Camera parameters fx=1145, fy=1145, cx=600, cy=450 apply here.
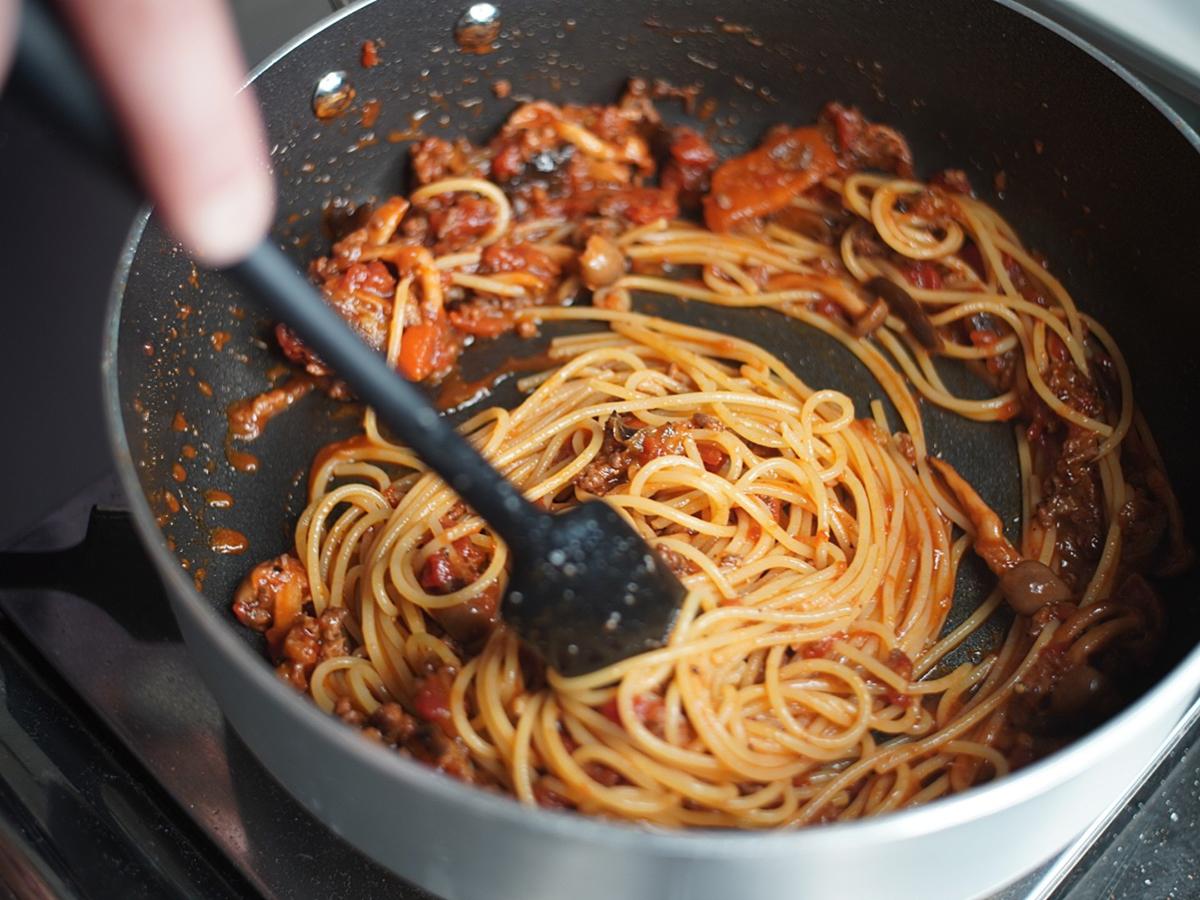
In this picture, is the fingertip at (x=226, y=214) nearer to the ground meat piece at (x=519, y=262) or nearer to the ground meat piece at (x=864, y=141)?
the ground meat piece at (x=519, y=262)

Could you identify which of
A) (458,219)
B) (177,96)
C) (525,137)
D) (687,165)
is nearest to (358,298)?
(458,219)

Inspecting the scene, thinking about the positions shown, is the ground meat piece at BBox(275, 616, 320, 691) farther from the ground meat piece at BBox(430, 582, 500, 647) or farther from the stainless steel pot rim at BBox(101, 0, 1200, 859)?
the stainless steel pot rim at BBox(101, 0, 1200, 859)

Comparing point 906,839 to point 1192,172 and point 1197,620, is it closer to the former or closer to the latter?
point 1197,620

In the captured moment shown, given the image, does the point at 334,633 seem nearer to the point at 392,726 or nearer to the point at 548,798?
the point at 392,726

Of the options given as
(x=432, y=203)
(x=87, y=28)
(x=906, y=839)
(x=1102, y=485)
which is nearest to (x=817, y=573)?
(x=1102, y=485)

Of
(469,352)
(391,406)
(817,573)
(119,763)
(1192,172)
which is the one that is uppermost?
(1192,172)

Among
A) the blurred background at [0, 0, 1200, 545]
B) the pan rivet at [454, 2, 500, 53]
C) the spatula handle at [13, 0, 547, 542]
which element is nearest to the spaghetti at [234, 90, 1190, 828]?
the pan rivet at [454, 2, 500, 53]
